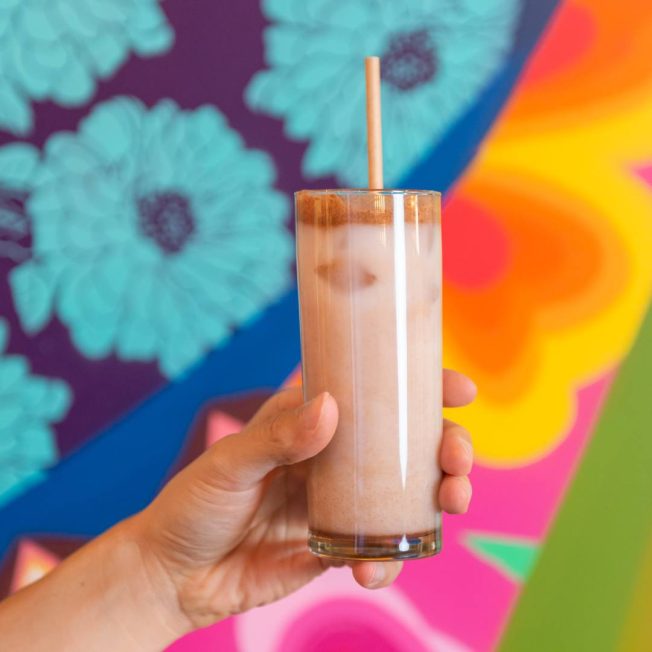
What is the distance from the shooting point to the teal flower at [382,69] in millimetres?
1926

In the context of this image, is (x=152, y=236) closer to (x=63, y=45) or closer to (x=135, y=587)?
(x=63, y=45)

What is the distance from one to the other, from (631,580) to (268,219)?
3.53 feet

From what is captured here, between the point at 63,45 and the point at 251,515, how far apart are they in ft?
3.64

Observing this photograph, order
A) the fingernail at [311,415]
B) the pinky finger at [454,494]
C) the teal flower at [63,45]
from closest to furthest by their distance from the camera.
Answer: the fingernail at [311,415], the pinky finger at [454,494], the teal flower at [63,45]

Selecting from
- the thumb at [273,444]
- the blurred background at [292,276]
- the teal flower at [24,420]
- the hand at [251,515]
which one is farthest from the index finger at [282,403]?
the teal flower at [24,420]

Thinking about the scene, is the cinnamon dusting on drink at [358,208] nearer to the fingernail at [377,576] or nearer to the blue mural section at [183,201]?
the fingernail at [377,576]

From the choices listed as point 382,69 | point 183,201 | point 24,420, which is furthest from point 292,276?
point 24,420

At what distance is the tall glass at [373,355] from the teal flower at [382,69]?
797 mm

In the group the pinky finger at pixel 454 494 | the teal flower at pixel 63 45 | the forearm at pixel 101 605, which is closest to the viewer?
the pinky finger at pixel 454 494

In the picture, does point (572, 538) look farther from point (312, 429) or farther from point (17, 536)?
point (17, 536)

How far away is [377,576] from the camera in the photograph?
49.3 inches

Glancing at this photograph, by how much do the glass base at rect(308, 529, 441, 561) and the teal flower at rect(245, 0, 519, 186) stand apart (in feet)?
3.18

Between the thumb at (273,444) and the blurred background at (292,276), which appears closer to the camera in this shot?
the thumb at (273,444)

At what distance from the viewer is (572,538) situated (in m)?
1.91
